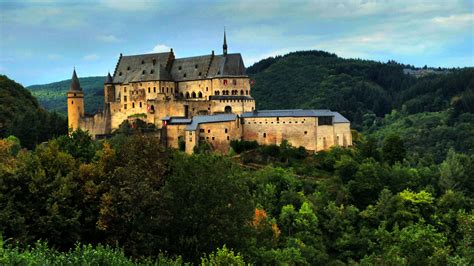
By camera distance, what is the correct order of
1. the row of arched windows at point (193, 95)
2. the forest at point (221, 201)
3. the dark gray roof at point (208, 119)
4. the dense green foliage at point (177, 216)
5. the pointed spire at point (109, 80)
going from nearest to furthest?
the dense green foliage at point (177, 216) < the forest at point (221, 201) < the dark gray roof at point (208, 119) < the row of arched windows at point (193, 95) < the pointed spire at point (109, 80)

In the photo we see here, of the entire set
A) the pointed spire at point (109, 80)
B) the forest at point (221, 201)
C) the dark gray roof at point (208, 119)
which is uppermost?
the pointed spire at point (109, 80)

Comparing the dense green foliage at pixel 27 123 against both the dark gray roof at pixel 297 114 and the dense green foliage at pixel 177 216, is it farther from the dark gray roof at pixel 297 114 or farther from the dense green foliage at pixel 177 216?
the dense green foliage at pixel 177 216

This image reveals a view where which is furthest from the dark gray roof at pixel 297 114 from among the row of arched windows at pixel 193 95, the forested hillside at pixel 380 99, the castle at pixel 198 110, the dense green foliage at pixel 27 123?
the forested hillside at pixel 380 99

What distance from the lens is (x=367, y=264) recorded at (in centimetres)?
4609

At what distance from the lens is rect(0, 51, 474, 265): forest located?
109 ft

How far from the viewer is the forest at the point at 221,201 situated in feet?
109

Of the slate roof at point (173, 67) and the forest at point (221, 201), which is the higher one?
the slate roof at point (173, 67)

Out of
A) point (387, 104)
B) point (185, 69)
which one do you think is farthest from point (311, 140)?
point (387, 104)

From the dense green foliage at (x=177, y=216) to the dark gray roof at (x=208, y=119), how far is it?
11315 mm

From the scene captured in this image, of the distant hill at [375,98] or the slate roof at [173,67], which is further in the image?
the distant hill at [375,98]

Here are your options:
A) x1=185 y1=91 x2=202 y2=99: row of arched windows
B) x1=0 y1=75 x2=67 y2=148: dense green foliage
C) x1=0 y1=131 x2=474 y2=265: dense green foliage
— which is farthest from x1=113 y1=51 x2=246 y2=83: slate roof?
x1=0 y1=131 x2=474 y2=265: dense green foliage

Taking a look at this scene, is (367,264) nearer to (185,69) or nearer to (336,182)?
(336,182)

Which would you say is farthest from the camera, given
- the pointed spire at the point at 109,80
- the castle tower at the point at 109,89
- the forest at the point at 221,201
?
the pointed spire at the point at 109,80

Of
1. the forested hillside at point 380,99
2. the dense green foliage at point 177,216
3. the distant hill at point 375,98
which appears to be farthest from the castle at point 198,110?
the distant hill at point 375,98
